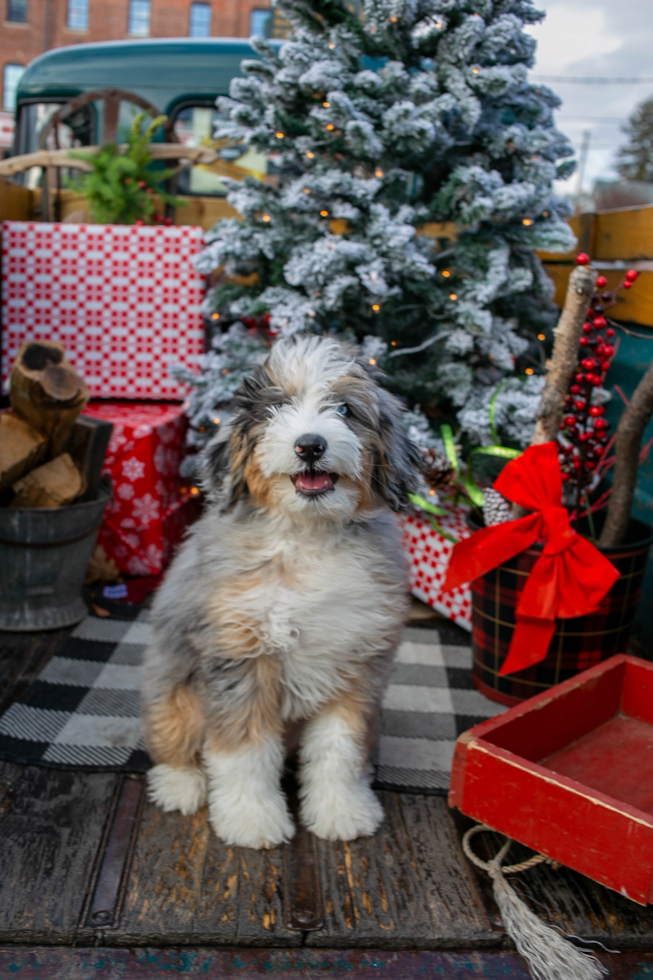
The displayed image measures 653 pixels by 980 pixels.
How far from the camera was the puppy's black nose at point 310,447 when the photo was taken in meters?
1.78

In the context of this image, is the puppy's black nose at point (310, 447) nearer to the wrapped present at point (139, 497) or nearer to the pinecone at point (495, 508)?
the pinecone at point (495, 508)

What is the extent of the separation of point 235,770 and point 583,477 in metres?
1.55

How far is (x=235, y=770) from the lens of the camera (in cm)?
202

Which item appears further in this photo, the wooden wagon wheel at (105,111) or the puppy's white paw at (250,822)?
the wooden wagon wheel at (105,111)

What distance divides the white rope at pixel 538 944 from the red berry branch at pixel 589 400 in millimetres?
1352

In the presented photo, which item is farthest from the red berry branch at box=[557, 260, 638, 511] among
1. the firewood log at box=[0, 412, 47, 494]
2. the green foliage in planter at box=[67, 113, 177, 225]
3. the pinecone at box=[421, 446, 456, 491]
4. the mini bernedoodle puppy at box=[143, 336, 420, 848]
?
the green foliage in planter at box=[67, 113, 177, 225]

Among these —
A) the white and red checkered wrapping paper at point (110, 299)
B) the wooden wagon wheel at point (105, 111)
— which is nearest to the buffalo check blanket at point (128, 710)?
the white and red checkered wrapping paper at point (110, 299)

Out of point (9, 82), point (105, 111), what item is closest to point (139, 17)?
point (9, 82)

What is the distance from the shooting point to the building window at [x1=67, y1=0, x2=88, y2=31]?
2883 centimetres

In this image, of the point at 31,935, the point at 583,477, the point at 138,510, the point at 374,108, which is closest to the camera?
the point at 31,935

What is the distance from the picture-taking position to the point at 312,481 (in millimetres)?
1872

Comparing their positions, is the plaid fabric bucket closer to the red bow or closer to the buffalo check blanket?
the red bow

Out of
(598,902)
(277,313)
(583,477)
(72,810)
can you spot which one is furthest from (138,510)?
(598,902)

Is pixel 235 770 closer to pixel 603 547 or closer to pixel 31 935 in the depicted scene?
pixel 31 935
